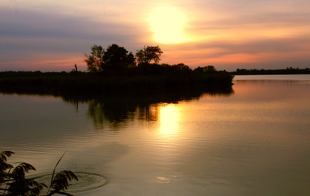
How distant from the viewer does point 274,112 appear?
1413cm

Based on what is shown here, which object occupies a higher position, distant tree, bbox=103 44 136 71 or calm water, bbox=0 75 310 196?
distant tree, bbox=103 44 136 71

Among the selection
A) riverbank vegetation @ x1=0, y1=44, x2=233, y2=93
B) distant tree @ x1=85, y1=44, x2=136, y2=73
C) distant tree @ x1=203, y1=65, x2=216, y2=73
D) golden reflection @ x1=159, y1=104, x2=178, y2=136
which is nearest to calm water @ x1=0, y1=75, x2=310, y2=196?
golden reflection @ x1=159, y1=104, x2=178, y2=136

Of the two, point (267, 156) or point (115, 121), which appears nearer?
point (267, 156)

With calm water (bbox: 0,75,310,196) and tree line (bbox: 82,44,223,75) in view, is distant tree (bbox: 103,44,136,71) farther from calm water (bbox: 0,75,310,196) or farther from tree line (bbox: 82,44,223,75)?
calm water (bbox: 0,75,310,196)

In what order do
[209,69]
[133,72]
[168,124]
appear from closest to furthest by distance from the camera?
[168,124], [133,72], [209,69]

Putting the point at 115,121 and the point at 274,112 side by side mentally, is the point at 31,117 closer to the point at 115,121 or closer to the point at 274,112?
the point at 115,121

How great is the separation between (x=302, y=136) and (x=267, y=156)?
2.88 m

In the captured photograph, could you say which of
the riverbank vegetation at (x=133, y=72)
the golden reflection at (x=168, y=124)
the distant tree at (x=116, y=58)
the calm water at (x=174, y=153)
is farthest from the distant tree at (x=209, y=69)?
the calm water at (x=174, y=153)

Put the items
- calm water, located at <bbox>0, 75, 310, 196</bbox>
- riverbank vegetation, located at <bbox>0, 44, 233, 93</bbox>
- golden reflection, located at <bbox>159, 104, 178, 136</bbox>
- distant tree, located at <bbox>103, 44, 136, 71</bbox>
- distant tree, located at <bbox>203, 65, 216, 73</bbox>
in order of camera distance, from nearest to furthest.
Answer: calm water, located at <bbox>0, 75, 310, 196</bbox>, golden reflection, located at <bbox>159, 104, 178, 136</bbox>, riverbank vegetation, located at <bbox>0, 44, 233, 93</bbox>, distant tree, located at <bbox>103, 44, 136, 71</bbox>, distant tree, located at <bbox>203, 65, 216, 73</bbox>

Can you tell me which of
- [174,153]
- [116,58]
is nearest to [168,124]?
[174,153]

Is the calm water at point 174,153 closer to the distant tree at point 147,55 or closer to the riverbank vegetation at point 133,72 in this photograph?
the riverbank vegetation at point 133,72

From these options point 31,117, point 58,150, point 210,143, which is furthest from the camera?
point 31,117

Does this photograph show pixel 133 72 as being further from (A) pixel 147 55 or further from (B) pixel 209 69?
(B) pixel 209 69

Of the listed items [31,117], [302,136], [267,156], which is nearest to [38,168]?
[267,156]
